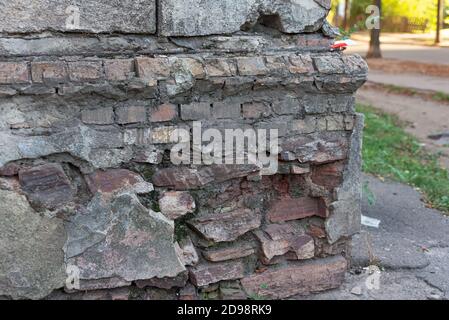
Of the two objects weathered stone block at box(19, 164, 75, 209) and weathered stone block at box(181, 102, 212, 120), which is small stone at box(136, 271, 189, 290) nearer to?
weathered stone block at box(19, 164, 75, 209)

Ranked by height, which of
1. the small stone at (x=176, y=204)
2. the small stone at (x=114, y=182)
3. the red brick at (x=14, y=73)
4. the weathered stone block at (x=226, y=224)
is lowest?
the weathered stone block at (x=226, y=224)

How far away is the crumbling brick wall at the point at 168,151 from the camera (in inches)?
111

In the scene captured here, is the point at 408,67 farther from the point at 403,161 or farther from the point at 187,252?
the point at 187,252

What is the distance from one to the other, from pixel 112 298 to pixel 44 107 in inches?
38.9

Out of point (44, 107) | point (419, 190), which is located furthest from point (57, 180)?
point (419, 190)

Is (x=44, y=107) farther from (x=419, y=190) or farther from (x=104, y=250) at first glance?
(x=419, y=190)

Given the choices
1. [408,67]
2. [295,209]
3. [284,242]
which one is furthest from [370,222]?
[408,67]

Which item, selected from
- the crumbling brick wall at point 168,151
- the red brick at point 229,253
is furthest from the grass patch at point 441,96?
the red brick at point 229,253

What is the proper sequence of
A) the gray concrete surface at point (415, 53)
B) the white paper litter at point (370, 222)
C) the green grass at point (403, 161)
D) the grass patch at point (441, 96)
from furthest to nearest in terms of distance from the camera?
the gray concrete surface at point (415, 53), the grass patch at point (441, 96), the green grass at point (403, 161), the white paper litter at point (370, 222)

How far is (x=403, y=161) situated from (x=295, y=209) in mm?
3951

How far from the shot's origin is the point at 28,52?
2834 mm

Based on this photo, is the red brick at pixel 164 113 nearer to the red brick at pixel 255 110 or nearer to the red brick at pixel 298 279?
the red brick at pixel 255 110

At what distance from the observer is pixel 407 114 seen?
10875 millimetres

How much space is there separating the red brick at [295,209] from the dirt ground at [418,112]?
424 centimetres
